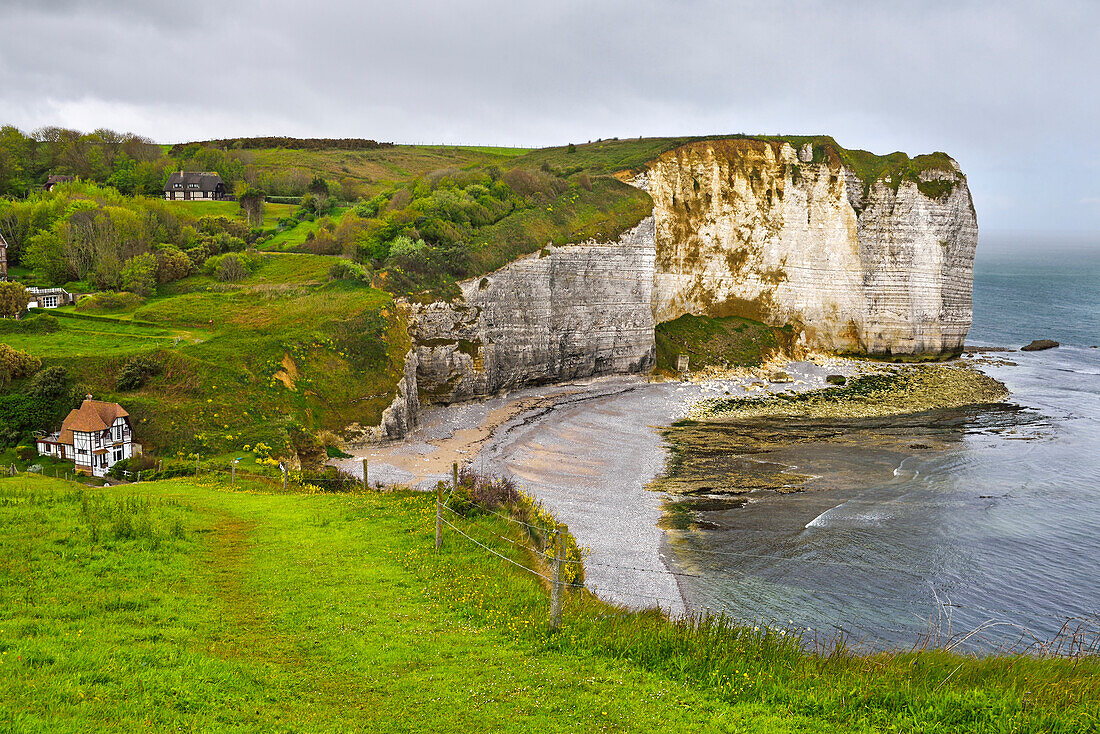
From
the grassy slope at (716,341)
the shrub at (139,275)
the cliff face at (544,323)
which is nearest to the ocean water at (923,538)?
the grassy slope at (716,341)

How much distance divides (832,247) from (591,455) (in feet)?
143

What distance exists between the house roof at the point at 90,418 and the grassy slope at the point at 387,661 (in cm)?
1347

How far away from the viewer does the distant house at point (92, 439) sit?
28.9m

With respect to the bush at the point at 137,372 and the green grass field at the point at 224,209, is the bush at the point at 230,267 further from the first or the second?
the bush at the point at 137,372

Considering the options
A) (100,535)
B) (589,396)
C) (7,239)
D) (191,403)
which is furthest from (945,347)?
(7,239)

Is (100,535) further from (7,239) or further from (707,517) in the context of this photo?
(7,239)

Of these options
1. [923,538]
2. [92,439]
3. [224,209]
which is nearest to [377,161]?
[224,209]

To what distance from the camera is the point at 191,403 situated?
34.1 meters

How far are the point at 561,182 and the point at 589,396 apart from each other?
23138 millimetres

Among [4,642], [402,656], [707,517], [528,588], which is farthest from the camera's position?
[707,517]

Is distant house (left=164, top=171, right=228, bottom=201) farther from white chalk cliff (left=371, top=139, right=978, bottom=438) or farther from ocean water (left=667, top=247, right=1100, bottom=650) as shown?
ocean water (left=667, top=247, right=1100, bottom=650)

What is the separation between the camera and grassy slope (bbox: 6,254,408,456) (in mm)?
33344

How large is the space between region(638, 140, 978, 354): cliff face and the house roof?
5377cm

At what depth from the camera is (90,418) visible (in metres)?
29.1
